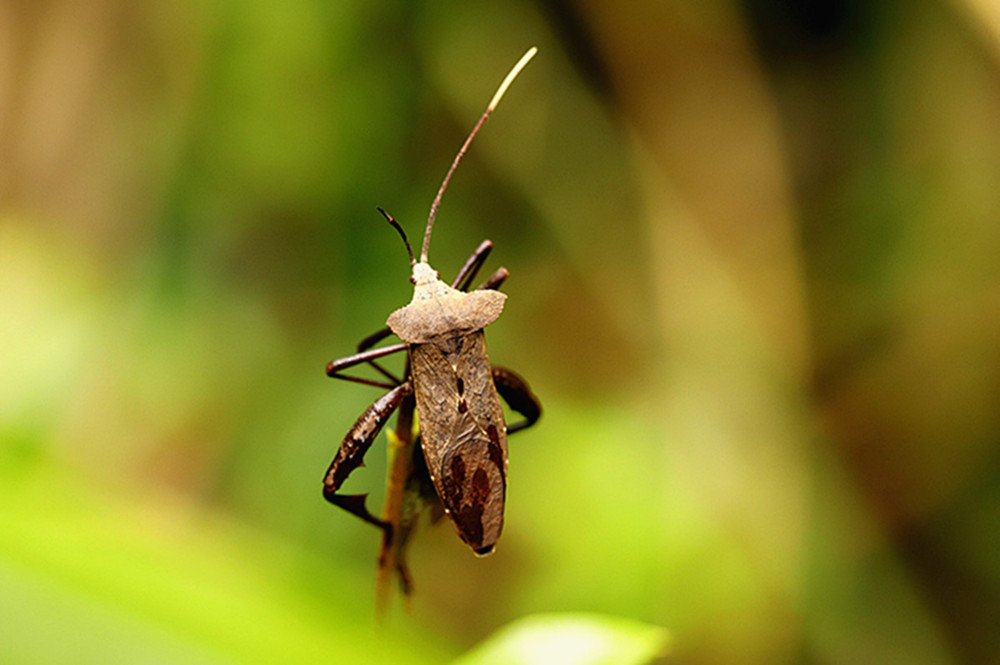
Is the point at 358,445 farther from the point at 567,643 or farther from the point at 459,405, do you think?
the point at 567,643

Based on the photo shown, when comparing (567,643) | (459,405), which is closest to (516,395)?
(459,405)

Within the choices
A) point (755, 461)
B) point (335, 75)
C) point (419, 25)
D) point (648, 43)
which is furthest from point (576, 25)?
point (755, 461)

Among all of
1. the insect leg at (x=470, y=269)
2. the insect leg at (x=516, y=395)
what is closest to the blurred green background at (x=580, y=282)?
the insect leg at (x=516, y=395)

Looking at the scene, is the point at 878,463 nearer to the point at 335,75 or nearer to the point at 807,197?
the point at 807,197

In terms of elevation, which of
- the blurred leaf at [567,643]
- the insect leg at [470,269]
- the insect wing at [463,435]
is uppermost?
the insect leg at [470,269]

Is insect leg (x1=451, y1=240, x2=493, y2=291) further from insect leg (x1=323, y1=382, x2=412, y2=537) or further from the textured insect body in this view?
insect leg (x1=323, y1=382, x2=412, y2=537)

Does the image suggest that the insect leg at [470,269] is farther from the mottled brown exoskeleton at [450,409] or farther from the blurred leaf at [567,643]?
the blurred leaf at [567,643]

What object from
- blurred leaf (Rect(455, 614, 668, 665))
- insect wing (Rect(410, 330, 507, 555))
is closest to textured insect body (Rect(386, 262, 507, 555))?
insect wing (Rect(410, 330, 507, 555))
